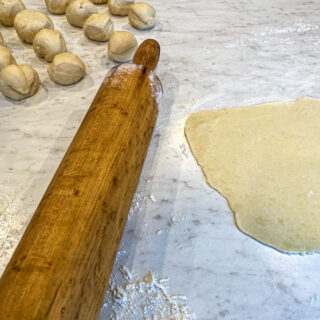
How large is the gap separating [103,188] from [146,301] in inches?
14.0

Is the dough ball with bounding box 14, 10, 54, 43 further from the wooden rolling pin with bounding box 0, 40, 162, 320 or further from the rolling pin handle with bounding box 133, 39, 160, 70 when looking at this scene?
the wooden rolling pin with bounding box 0, 40, 162, 320

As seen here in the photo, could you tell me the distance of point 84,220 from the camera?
0.81 metres

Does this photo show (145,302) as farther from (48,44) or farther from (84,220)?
(48,44)

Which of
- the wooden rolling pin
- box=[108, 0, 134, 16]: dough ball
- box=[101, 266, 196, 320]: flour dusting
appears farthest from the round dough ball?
box=[101, 266, 196, 320]: flour dusting

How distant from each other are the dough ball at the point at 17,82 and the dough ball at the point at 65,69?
3.5 inches

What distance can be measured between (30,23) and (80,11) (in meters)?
0.30

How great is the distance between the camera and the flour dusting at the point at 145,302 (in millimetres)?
942

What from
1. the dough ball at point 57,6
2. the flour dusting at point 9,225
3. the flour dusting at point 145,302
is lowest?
the flour dusting at point 145,302

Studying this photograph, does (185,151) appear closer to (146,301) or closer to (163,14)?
(146,301)

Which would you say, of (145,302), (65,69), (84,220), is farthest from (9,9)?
(145,302)

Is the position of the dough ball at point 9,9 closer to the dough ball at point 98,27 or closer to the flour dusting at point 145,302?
the dough ball at point 98,27

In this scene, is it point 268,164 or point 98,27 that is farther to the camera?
point 98,27

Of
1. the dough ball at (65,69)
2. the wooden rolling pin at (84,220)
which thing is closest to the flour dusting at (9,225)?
the wooden rolling pin at (84,220)

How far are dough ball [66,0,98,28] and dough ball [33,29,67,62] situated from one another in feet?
0.95
